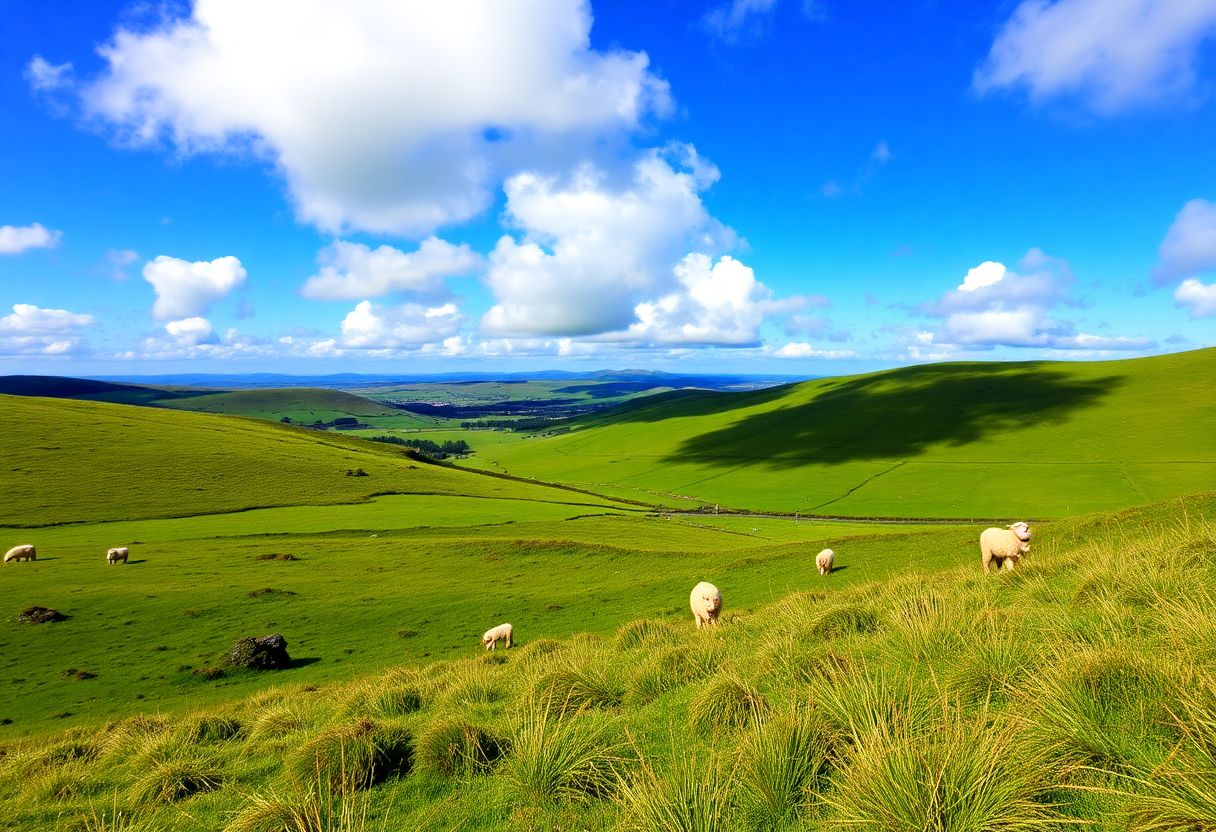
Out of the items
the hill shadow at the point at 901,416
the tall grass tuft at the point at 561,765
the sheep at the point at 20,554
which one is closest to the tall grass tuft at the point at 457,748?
the tall grass tuft at the point at 561,765

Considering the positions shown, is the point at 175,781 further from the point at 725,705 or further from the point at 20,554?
the point at 20,554

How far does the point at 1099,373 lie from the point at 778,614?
16999 cm

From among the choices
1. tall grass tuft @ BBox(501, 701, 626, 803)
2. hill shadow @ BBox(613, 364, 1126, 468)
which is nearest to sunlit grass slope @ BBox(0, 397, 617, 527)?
hill shadow @ BBox(613, 364, 1126, 468)

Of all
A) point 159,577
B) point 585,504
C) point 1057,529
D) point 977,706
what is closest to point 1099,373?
point 585,504

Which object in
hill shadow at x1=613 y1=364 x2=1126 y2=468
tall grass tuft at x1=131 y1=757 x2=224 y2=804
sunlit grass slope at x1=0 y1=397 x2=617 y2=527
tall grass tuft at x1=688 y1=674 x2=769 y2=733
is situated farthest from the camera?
hill shadow at x1=613 y1=364 x2=1126 y2=468

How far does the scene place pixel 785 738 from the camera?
17.8 ft

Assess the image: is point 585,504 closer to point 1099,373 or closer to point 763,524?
point 763,524

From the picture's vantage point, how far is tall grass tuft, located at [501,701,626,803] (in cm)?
607

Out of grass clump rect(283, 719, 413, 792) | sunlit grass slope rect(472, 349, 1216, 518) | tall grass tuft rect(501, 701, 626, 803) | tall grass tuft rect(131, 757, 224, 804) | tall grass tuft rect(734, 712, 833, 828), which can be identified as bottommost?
sunlit grass slope rect(472, 349, 1216, 518)

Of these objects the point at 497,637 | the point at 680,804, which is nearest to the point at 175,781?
the point at 680,804

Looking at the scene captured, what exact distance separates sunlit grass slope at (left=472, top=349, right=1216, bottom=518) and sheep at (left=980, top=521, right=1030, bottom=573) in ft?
205

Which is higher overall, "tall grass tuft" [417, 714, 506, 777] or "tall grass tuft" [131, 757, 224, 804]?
"tall grass tuft" [417, 714, 506, 777]

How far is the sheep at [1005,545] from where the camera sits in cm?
1939

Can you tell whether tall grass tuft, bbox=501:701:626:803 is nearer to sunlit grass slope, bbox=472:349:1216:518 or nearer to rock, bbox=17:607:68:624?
rock, bbox=17:607:68:624
